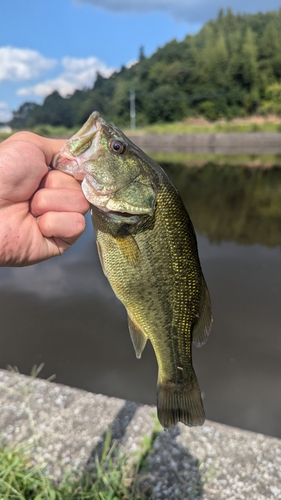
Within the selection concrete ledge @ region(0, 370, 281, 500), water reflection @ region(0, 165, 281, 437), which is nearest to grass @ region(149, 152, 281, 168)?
water reflection @ region(0, 165, 281, 437)

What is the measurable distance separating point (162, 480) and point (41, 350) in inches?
131

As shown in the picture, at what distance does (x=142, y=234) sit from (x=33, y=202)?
0.77m

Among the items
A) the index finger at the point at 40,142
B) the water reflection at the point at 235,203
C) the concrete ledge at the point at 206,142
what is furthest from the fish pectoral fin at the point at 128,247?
the concrete ledge at the point at 206,142

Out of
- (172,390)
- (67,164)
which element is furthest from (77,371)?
(67,164)

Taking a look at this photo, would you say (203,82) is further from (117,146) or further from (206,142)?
(117,146)

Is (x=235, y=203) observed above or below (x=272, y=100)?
below

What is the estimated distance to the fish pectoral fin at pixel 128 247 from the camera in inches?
85.0

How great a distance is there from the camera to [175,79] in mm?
83625

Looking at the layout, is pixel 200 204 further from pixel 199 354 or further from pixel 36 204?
pixel 36 204

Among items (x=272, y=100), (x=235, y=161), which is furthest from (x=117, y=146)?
(x=272, y=100)

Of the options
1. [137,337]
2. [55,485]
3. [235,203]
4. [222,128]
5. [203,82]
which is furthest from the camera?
[203,82]

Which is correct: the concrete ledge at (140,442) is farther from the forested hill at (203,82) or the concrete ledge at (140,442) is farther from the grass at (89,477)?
the forested hill at (203,82)

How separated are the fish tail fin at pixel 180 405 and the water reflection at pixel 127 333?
2603mm

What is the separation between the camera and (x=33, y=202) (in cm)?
249
